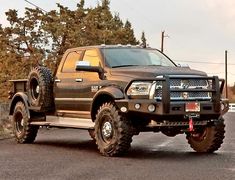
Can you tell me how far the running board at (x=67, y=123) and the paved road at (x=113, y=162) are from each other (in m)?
0.51

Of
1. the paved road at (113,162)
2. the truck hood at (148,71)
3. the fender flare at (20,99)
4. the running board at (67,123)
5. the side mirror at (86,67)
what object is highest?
the side mirror at (86,67)

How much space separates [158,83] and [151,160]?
1.38m

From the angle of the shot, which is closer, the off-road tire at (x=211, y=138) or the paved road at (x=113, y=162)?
the paved road at (x=113, y=162)

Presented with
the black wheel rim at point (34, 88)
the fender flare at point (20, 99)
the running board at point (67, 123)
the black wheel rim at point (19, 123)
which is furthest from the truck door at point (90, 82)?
the black wheel rim at point (19, 123)

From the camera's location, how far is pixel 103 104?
11359 mm

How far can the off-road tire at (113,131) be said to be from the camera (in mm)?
10664

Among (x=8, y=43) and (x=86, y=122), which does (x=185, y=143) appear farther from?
(x=8, y=43)

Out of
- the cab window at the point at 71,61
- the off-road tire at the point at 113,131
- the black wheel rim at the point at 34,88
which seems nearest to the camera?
the off-road tire at the point at 113,131

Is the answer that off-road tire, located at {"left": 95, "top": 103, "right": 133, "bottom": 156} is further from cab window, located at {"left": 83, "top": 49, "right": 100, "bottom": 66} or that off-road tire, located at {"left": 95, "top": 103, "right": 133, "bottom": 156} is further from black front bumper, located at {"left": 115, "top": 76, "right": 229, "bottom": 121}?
cab window, located at {"left": 83, "top": 49, "right": 100, "bottom": 66}

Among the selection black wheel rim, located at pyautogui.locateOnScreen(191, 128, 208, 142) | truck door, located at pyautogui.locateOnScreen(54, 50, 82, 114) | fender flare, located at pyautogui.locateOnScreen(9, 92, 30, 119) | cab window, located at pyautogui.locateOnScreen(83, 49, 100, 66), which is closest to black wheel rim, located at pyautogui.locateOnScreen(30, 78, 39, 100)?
fender flare, located at pyautogui.locateOnScreen(9, 92, 30, 119)

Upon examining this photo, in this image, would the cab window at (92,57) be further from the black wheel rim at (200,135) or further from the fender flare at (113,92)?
→ the black wheel rim at (200,135)

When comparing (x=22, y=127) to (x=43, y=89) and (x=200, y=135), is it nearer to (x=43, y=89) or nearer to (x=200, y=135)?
(x=43, y=89)

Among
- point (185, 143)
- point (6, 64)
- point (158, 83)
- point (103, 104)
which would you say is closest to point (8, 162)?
point (103, 104)

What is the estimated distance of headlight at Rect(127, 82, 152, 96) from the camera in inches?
416
